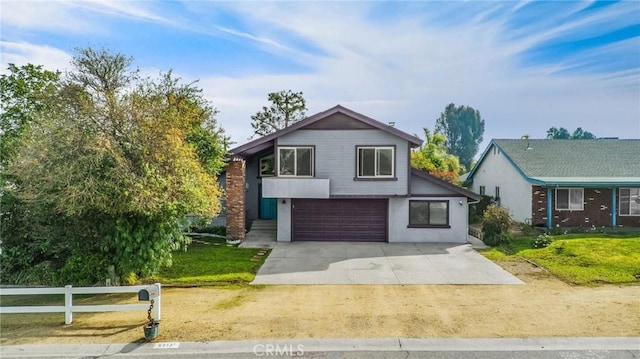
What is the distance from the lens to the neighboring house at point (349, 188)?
56.9 feet

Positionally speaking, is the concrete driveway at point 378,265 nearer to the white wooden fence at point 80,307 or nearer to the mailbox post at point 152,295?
the mailbox post at point 152,295

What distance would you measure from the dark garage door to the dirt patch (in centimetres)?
705

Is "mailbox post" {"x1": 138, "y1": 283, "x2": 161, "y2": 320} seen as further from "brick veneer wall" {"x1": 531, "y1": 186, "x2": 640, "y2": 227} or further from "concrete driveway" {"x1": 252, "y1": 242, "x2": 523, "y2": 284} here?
"brick veneer wall" {"x1": 531, "y1": 186, "x2": 640, "y2": 227}

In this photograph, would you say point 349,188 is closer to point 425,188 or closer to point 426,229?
point 425,188

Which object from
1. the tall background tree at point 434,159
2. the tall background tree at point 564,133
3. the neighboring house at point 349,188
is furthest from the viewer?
the tall background tree at point 564,133

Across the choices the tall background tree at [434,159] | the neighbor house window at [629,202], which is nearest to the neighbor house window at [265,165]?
the tall background tree at [434,159]

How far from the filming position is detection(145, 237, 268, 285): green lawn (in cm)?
1164

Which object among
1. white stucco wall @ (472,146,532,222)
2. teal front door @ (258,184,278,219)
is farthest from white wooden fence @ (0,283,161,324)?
white stucco wall @ (472,146,532,222)

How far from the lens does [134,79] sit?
12.3 metres

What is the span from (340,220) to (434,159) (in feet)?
73.1

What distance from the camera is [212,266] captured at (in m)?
13.2

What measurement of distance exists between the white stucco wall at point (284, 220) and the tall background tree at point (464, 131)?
74.6 meters

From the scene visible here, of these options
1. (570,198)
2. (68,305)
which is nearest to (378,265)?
(68,305)

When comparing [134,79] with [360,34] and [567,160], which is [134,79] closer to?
[360,34]
